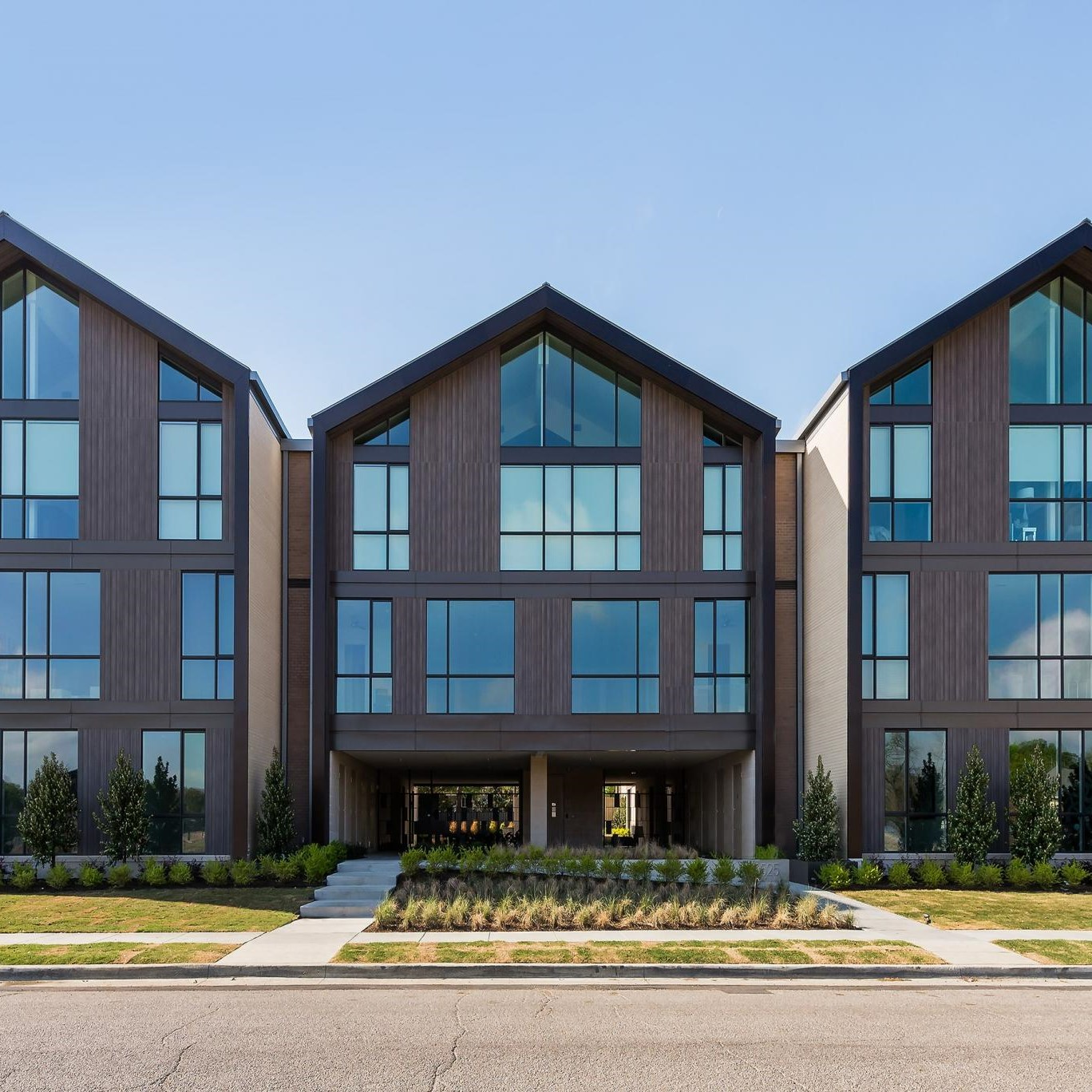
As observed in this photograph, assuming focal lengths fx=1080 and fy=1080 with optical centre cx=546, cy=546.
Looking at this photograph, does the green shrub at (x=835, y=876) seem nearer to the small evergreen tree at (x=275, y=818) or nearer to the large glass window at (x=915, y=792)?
the large glass window at (x=915, y=792)

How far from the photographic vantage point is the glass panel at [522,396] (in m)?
26.1

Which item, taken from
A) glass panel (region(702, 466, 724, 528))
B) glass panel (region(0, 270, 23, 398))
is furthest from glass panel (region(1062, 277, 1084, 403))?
glass panel (region(0, 270, 23, 398))

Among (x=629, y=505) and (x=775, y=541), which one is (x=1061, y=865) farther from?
(x=629, y=505)

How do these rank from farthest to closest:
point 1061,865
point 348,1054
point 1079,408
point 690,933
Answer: point 1079,408, point 1061,865, point 690,933, point 348,1054

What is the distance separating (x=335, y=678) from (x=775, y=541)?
1106 cm

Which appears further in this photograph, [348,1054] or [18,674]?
[18,674]

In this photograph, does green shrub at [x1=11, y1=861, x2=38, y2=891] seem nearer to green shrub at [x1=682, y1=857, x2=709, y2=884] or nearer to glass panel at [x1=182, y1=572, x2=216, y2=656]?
glass panel at [x1=182, y1=572, x2=216, y2=656]

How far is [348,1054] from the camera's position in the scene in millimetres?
9547

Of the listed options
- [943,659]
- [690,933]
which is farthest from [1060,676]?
[690,933]

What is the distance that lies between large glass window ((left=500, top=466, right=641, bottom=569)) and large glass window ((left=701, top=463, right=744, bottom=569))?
1.68 m

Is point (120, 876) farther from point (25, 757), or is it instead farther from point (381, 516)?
point (381, 516)

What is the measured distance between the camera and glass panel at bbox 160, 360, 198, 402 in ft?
82.1

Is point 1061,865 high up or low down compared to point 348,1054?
down

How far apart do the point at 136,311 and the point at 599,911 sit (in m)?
16.5
